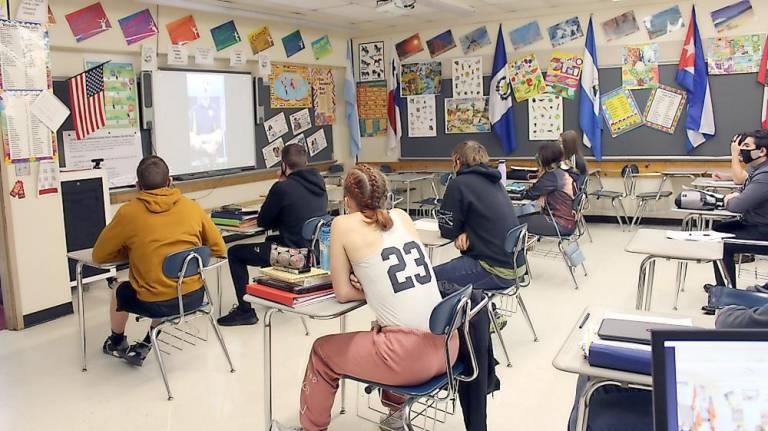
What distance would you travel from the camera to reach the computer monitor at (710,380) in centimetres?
106

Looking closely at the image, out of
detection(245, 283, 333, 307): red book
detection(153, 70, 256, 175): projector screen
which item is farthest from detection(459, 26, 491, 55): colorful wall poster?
detection(245, 283, 333, 307): red book

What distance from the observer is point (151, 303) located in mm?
3428

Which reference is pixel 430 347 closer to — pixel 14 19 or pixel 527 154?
pixel 14 19

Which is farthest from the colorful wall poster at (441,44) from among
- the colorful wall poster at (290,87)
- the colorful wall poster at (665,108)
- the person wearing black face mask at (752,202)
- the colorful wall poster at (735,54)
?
the person wearing black face mask at (752,202)

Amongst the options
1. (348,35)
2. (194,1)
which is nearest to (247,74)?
(194,1)

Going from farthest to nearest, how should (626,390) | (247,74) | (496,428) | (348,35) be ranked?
(348,35)
(247,74)
(496,428)
(626,390)

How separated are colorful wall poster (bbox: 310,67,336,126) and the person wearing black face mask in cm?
556

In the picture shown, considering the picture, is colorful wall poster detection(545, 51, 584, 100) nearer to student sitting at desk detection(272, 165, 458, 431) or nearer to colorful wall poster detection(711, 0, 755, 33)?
colorful wall poster detection(711, 0, 755, 33)

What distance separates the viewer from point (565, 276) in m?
5.62

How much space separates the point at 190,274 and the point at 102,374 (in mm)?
844

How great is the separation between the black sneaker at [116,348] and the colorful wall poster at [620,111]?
6209 mm

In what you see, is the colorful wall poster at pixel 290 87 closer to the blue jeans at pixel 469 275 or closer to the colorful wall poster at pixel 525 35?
the colorful wall poster at pixel 525 35

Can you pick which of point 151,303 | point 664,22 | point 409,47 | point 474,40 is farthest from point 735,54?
point 151,303

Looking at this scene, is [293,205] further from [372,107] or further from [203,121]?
[372,107]
